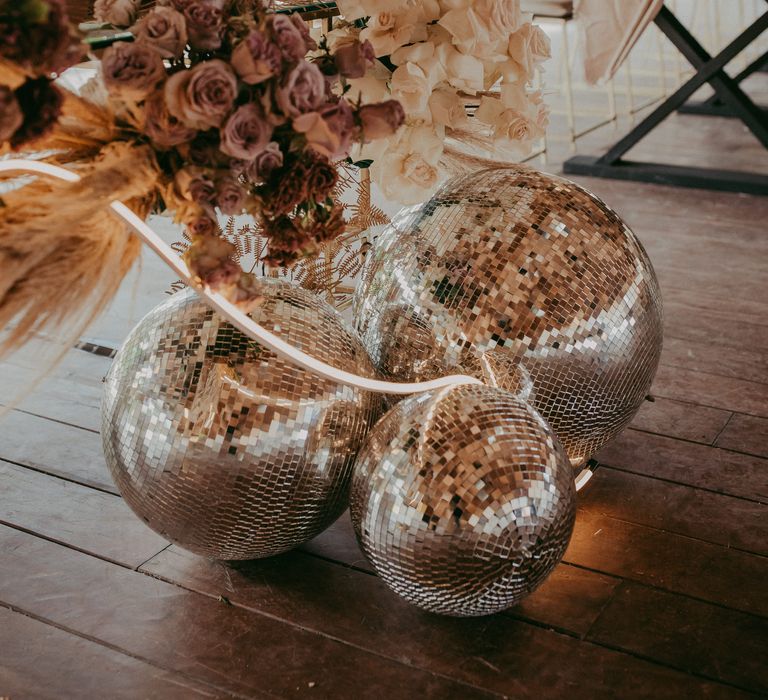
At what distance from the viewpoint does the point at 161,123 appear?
918mm

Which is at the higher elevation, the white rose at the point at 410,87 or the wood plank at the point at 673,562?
the white rose at the point at 410,87

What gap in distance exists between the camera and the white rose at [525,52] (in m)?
1.31

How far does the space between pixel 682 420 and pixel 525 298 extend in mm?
630

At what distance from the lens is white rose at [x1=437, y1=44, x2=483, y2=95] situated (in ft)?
4.20

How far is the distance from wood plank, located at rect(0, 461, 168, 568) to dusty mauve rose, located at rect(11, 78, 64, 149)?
2.42ft

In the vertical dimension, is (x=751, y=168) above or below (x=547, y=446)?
below

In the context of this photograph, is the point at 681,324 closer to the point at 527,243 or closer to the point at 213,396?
the point at 527,243

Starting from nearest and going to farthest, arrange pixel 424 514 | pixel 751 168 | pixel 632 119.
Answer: pixel 424 514
pixel 751 168
pixel 632 119

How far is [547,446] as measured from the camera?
44.7 inches

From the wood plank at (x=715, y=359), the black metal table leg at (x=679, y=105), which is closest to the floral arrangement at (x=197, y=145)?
the wood plank at (x=715, y=359)

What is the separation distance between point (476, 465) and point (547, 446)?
99 millimetres

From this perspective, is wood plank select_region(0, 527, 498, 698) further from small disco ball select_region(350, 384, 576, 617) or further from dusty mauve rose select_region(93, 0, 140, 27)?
dusty mauve rose select_region(93, 0, 140, 27)

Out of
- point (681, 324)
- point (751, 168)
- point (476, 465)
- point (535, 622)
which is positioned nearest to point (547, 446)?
point (476, 465)

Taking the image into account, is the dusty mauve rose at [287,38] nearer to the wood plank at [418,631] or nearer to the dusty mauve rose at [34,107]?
the dusty mauve rose at [34,107]
